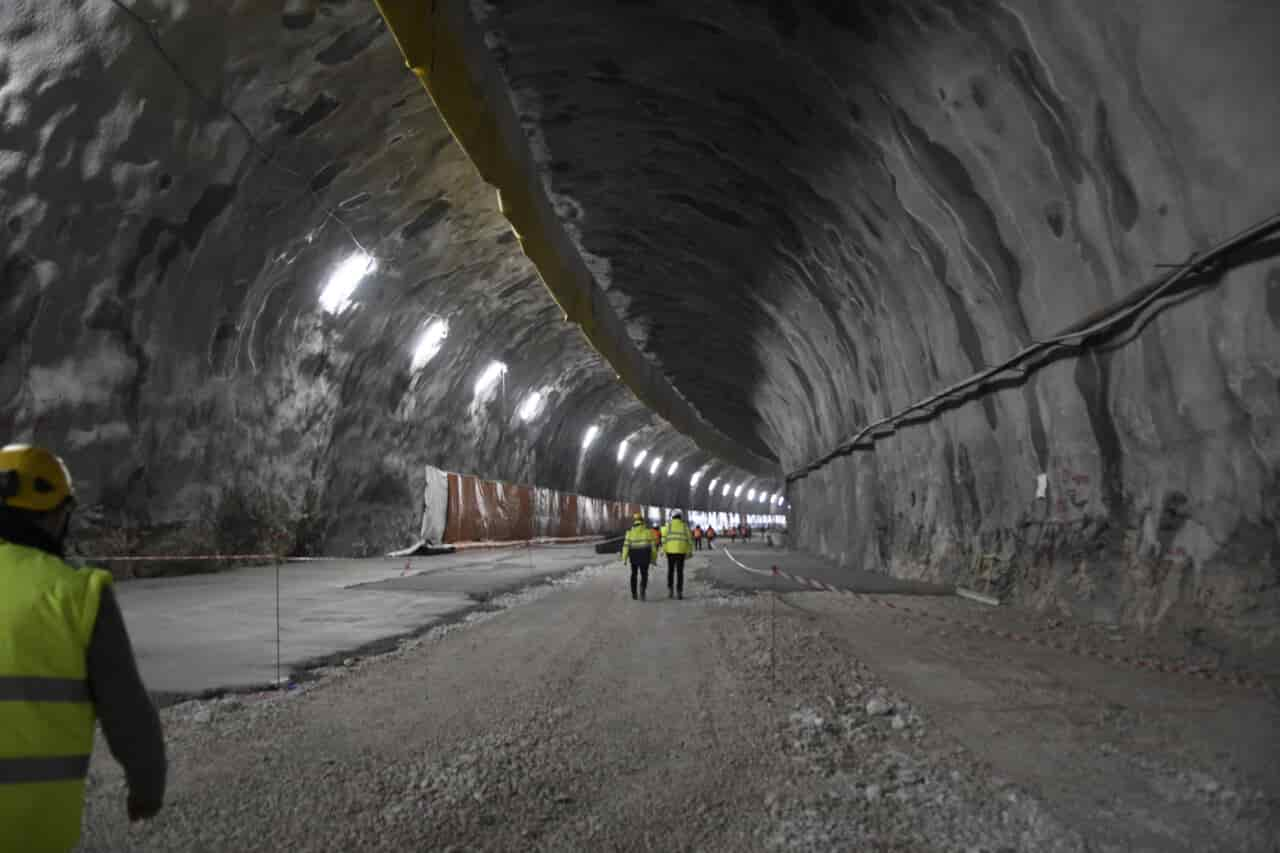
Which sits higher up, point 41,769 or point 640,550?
point 640,550

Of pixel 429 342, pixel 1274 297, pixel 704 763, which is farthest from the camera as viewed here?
pixel 429 342

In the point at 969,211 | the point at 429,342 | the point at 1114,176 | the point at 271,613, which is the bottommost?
the point at 271,613

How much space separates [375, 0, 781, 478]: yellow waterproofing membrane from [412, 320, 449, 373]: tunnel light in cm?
337

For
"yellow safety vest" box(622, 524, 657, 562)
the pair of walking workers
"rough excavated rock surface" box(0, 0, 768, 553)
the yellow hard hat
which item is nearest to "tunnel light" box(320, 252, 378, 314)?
"rough excavated rock surface" box(0, 0, 768, 553)

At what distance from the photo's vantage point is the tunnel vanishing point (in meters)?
6.70

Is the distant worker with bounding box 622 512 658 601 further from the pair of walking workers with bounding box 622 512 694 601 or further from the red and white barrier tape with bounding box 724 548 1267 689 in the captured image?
the red and white barrier tape with bounding box 724 548 1267 689

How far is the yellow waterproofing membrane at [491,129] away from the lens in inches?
343

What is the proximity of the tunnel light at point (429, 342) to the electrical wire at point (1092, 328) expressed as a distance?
33.4 ft

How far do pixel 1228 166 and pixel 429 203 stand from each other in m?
11.6

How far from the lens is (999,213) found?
9031 millimetres

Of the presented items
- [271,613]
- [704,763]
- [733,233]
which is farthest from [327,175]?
[704,763]

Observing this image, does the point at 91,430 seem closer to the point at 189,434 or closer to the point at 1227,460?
the point at 189,434

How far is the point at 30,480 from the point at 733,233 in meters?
14.2

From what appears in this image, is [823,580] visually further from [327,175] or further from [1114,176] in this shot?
[327,175]
